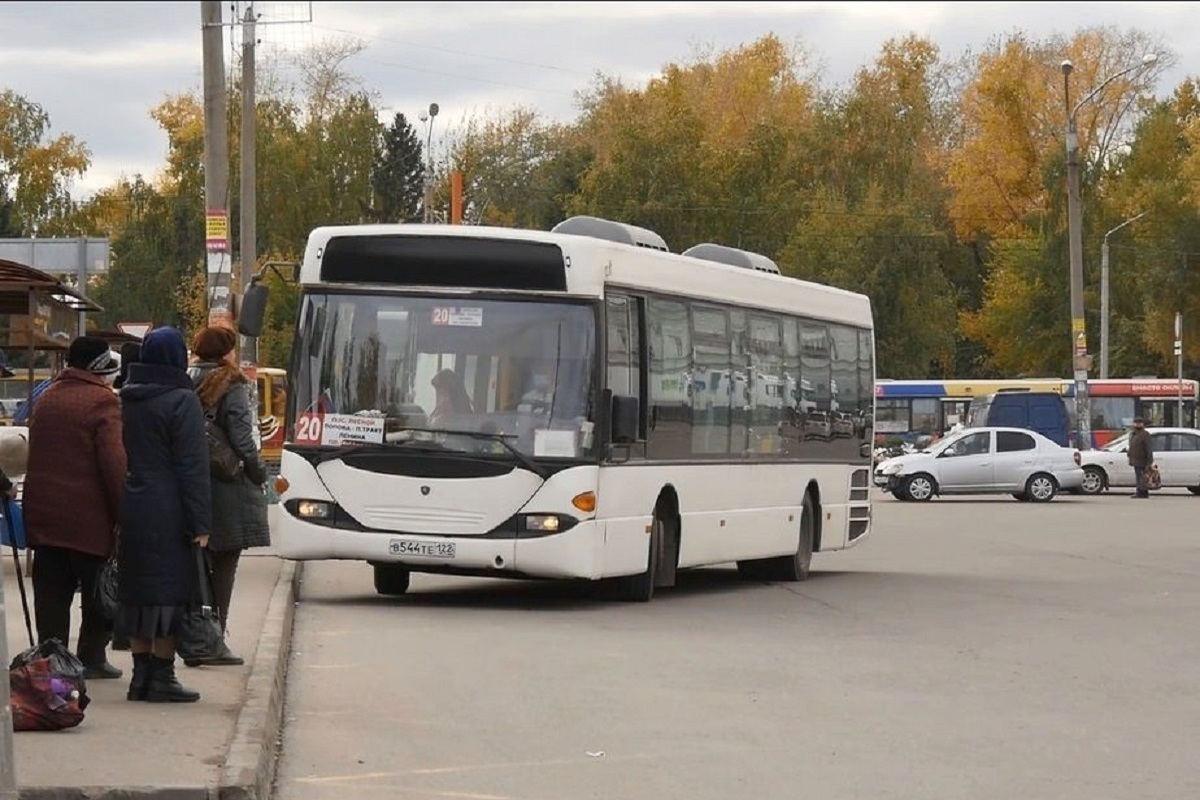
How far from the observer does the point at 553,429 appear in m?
17.5

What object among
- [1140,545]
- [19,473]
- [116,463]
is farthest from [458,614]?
[1140,545]

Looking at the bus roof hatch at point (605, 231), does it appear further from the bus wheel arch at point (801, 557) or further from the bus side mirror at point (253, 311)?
the bus wheel arch at point (801, 557)

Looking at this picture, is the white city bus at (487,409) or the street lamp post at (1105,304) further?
the street lamp post at (1105,304)

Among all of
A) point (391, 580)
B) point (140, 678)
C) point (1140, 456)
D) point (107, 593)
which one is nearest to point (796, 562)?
point (391, 580)

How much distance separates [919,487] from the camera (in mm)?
47250

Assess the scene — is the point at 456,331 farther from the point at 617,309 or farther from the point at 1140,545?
the point at 1140,545

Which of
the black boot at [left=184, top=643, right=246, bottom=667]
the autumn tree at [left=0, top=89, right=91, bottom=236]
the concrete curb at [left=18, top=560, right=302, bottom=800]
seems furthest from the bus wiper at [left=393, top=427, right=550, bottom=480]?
the autumn tree at [left=0, top=89, right=91, bottom=236]

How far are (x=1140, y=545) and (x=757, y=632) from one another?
14518mm

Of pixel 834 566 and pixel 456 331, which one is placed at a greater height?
pixel 456 331

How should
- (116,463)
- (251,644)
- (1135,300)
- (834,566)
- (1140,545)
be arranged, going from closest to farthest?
(116,463) → (251,644) → (834,566) → (1140,545) → (1135,300)

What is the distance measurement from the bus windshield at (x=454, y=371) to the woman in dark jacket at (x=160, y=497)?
6.78m

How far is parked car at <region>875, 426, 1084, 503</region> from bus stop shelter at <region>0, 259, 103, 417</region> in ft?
88.6

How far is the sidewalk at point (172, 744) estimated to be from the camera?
827 centimetres

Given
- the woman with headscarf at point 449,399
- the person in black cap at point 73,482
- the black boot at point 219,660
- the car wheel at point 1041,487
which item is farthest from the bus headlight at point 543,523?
the car wheel at point 1041,487
